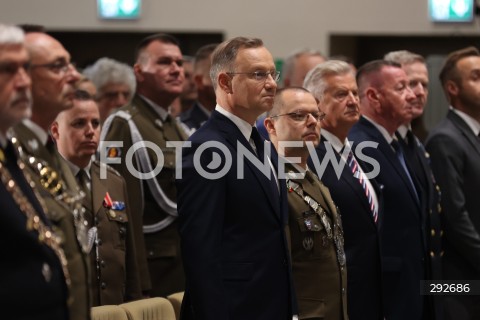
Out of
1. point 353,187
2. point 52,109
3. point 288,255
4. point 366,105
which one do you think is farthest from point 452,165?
point 52,109

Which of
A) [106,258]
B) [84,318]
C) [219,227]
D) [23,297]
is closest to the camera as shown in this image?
[23,297]

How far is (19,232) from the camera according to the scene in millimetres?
2654

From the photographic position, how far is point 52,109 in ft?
9.75

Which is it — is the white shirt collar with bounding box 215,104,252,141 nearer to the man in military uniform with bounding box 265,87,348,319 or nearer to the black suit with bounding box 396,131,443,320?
the man in military uniform with bounding box 265,87,348,319

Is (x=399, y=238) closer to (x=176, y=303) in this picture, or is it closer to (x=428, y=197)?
(x=428, y=197)

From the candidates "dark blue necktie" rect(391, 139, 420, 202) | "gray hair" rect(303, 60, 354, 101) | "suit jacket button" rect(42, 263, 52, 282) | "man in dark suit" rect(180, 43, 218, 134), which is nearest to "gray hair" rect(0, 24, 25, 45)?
"suit jacket button" rect(42, 263, 52, 282)

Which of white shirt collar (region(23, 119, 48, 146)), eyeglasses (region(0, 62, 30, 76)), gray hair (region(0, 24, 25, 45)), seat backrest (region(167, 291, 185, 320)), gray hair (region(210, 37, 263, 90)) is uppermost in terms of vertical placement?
gray hair (region(0, 24, 25, 45))

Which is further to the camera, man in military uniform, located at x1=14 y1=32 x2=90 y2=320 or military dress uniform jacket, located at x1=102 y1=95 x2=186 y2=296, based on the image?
military dress uniform jacket, located at x1=102 y1=95 x2=186 y2=296

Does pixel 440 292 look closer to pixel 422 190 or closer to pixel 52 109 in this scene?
pixel 422 190

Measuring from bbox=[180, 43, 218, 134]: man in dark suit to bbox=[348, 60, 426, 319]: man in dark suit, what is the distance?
1004mm

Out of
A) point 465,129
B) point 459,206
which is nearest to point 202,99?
point 465,129

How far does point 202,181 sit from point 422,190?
1.67 m

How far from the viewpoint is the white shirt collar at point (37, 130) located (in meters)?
3.00

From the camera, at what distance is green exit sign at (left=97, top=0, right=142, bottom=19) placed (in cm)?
840
